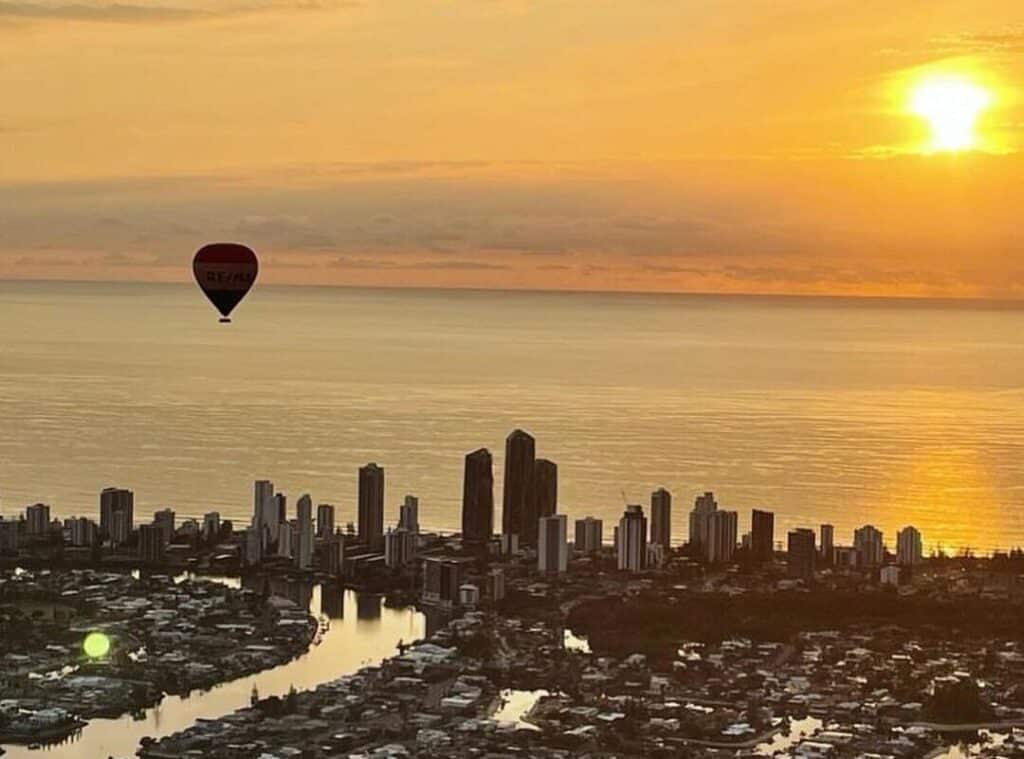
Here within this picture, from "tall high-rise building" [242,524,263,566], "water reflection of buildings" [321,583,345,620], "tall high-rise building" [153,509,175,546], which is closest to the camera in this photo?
"water reflection of buildings" [321,583,345,620]

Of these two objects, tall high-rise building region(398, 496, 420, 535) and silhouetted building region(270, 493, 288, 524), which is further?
silhouetted building region(270, 493, 288, 524)

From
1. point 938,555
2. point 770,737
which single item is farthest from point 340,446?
point 770,737

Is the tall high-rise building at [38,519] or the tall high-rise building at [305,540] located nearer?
the tall high-rise building at [305,540]

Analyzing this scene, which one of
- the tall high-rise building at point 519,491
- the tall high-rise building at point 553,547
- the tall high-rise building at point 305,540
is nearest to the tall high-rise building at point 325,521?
the tall high-rise building at point 305,540

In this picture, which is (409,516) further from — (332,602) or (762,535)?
(762,535)

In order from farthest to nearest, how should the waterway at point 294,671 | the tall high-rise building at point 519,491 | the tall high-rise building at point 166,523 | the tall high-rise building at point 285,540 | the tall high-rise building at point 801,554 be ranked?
1. the tall high-rise building at point 519,491
2. the tall high-rise building at point 166,523
3. the tall high-rise building at point 285,540
4. the tall high-rise building at point 801,554
5. the waterway at point 294,671

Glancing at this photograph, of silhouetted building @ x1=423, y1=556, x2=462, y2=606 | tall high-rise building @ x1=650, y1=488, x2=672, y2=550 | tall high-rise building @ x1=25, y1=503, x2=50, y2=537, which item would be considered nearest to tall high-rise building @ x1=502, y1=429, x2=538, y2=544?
tall high-rise building @ x1=650, y1=488, x2=672, y2=550

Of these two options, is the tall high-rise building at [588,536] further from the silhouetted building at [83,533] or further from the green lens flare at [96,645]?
the green lens flare at [96,645]

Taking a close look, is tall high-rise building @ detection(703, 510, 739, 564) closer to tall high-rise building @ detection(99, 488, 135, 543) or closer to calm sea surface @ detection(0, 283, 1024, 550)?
calm sea surface @ detection(0, 283, 1024, 550)
